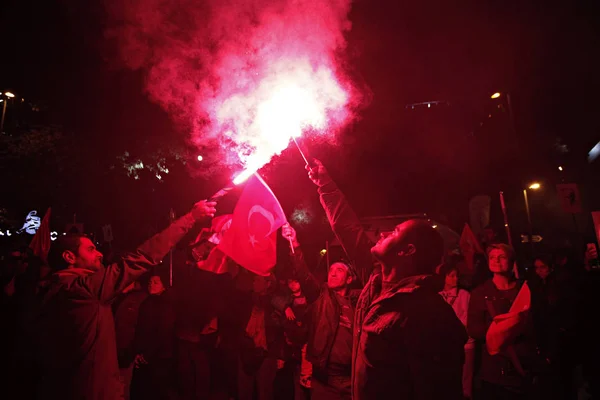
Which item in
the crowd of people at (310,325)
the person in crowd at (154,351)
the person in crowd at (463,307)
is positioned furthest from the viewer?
the person in crowd at (154,351)

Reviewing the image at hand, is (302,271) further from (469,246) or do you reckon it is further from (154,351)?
(469,246)

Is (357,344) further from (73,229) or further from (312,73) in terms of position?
(73,229)

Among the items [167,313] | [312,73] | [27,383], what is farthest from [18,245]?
[312,73]

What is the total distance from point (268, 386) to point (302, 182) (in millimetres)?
15773

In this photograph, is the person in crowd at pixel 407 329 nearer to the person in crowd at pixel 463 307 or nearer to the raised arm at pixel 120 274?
the raised arm at pixel 120 274

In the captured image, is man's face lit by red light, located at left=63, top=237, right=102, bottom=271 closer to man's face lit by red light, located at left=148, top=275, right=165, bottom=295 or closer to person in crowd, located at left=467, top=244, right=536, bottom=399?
man's face lit by red light, located at left=148, top=275, right=165, bottom=295

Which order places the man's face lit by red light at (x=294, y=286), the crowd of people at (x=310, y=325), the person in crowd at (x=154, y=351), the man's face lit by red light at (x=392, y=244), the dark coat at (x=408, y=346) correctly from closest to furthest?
the dark coat at (x=408, y=346) → the crowd of people at (x=310, y=325) → the man's face lit by red light at (x=392, y=244) → the person in crowd at (x=154, y=351) → the man's face lit by red light at (x=294, y=286)

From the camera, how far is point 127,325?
22.2ft

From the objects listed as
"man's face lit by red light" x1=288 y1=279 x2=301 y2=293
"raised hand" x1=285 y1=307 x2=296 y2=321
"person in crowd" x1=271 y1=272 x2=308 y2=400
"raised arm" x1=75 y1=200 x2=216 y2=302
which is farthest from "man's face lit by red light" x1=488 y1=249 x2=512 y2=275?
"raised arm" x1=75 y1=200 x2=216 y2=302

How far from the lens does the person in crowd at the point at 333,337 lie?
14.2 feet

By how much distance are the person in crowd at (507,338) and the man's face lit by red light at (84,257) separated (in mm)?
4428

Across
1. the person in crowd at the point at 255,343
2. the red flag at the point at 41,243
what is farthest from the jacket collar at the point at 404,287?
the red flag at the point at 41,243

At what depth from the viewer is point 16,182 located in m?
14.5

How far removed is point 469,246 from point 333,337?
7.21 meters
